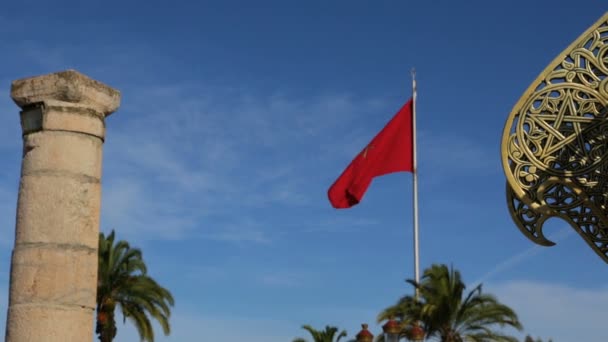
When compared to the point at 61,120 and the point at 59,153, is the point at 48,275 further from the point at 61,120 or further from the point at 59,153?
the point at 61,120

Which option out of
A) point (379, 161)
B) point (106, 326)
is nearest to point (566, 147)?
point (379, 161)

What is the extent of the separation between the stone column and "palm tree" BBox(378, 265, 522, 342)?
1274 cm

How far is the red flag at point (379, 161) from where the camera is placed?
59.8 feet

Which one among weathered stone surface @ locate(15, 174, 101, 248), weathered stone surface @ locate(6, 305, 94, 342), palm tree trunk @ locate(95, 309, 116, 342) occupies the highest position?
palm tree trunk @ locate(95, 309, 116, 342)

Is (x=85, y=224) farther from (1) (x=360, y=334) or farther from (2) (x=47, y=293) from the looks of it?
(1) (x=360, y=334)

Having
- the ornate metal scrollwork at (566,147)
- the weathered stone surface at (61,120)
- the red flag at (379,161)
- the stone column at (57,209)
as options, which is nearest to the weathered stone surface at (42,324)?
the stone column at (57,209)

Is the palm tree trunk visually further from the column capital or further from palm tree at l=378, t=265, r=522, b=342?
the column capital

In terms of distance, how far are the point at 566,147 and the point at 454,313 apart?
871cm

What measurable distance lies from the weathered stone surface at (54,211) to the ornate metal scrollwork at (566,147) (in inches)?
261

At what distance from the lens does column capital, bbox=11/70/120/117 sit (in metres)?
8.41

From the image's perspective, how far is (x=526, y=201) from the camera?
41.8 feet

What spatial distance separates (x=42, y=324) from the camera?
26.1ft

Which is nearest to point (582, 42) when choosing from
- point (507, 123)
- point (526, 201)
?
point (507, 123)

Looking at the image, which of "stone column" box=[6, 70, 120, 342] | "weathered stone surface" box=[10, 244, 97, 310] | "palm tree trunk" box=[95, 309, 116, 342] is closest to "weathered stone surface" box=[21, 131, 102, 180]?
"stone column" box=[6, 70, 120, 342]
